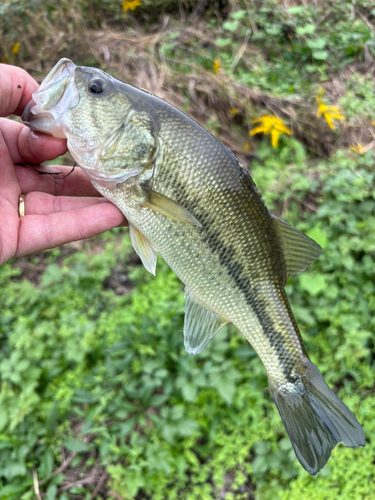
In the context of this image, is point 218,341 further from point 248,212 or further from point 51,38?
point 51,38

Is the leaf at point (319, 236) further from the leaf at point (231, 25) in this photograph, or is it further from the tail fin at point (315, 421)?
the leaf at point (231, 25)

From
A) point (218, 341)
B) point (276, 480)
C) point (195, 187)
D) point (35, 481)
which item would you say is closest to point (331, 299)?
point (218, 341)

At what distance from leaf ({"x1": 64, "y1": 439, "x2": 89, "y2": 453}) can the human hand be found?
4.79 ft

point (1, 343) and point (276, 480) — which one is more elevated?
point (276, 480)

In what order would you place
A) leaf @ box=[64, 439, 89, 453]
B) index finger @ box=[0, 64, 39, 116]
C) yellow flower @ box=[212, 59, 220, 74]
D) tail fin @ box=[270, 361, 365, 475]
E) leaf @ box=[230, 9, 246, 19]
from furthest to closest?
leaf @ box=[230, 9, 246, 19], yellow flower @ box=[212, 59, 220, 74], leaf @ box=[64, 439, 89, 453], index finger @ box=[0, 64, 39, 116], tail fin @ box=[270, 361, 365, 475]

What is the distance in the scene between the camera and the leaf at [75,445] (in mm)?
2377

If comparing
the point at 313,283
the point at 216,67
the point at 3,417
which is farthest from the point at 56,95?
the point at 216,67

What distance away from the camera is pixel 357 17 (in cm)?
426

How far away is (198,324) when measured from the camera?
1.77 m

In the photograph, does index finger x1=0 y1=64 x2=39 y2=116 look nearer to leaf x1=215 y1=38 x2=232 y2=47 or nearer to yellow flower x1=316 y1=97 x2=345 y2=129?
yellow flower x1=316 y1=97 x2=345 y2=129

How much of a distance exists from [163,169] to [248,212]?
0.45 metres

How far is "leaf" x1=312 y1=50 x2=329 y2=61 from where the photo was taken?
3.91 meters

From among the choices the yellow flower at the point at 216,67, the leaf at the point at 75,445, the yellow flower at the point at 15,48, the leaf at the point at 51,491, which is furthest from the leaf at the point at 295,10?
the leaf at the point at 51,491

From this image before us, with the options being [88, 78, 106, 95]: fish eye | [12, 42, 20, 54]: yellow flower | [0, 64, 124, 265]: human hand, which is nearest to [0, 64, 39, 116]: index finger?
[0, 64, 124, 265]: human hand
